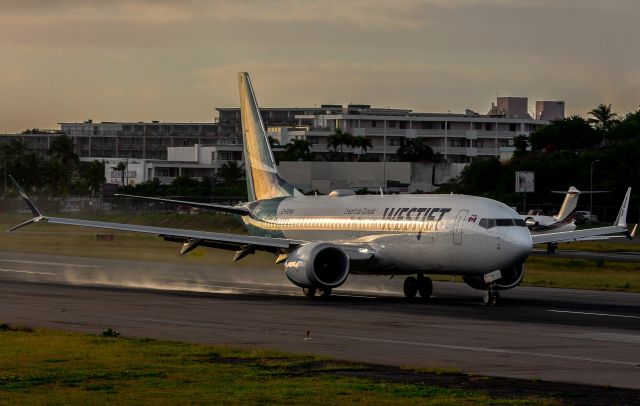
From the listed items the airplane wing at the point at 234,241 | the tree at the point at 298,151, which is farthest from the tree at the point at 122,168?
the airplane wing at the point at 234,241

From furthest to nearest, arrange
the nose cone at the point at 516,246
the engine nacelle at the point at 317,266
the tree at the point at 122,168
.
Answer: the tree at the point at 122,168 → the engine nacelle at the point at 317,266 → the nose cone at the point at 516,246

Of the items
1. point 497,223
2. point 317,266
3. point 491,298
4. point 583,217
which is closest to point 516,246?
point 497,223

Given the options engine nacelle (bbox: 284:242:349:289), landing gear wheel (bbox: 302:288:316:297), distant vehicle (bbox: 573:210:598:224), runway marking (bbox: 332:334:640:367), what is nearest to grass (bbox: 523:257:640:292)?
engine nacelle (bbox: 284:242:349:289)

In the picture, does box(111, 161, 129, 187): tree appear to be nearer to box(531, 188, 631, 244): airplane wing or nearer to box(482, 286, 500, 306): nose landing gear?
box(531, 188, 631, 244): airplane wing

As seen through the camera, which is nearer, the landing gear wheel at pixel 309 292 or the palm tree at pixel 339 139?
the landing gear wheel at pixel 309 292

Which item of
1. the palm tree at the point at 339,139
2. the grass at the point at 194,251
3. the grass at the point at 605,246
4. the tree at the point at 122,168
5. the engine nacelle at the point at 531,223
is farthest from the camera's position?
the palm tree at the point at 339,139

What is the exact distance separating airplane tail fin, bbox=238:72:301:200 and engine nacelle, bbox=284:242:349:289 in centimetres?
1009

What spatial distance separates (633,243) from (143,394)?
88.3m

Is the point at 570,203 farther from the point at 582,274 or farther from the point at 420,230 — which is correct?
the point at 420,230

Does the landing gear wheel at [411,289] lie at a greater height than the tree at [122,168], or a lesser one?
lesser

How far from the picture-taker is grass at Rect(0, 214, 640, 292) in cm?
5988

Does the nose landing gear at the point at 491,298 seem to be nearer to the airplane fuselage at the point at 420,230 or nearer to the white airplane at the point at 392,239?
the white airplane at the point at 392,239

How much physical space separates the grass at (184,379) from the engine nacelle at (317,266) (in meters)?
16.4

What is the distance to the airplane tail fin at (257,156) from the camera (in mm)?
57625
